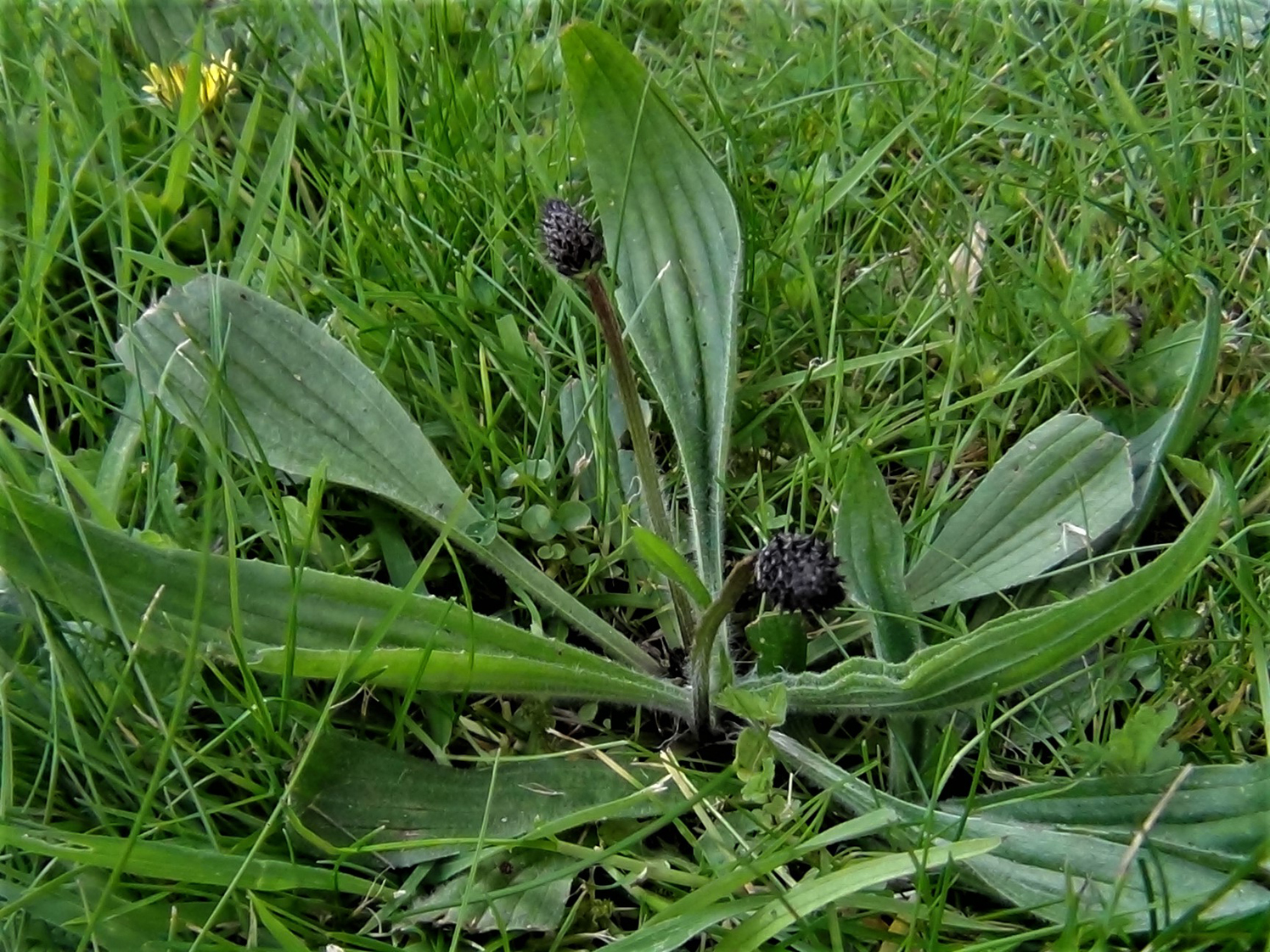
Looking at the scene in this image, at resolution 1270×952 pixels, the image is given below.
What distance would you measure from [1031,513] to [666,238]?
1.86 ft

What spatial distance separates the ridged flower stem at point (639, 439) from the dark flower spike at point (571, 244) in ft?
0.05

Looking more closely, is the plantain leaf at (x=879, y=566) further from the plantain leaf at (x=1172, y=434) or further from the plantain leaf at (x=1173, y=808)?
the plantain leaf at (x=1172, y=434)

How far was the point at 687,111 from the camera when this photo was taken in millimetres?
1730

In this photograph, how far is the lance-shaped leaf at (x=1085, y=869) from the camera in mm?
876

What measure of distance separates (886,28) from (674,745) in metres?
1.43

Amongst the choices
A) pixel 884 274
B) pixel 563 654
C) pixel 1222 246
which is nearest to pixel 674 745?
pixel 563 654

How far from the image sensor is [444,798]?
3.43 ft

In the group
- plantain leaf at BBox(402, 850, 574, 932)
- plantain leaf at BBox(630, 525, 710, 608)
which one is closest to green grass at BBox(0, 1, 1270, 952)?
plantain leaf at BBox(402, 850, 574, 932)

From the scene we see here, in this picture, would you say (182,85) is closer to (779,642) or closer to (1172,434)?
(779,642)

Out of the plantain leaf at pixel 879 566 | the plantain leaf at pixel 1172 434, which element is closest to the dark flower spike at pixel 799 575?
the plantain leaf at pixel 879 566

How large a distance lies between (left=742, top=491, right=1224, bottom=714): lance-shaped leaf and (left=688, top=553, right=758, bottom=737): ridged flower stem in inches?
3.4

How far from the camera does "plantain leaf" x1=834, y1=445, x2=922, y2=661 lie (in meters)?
1.08

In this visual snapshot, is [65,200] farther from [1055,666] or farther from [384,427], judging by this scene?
[1055,666]

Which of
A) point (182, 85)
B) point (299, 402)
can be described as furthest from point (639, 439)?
point (182, 85)
